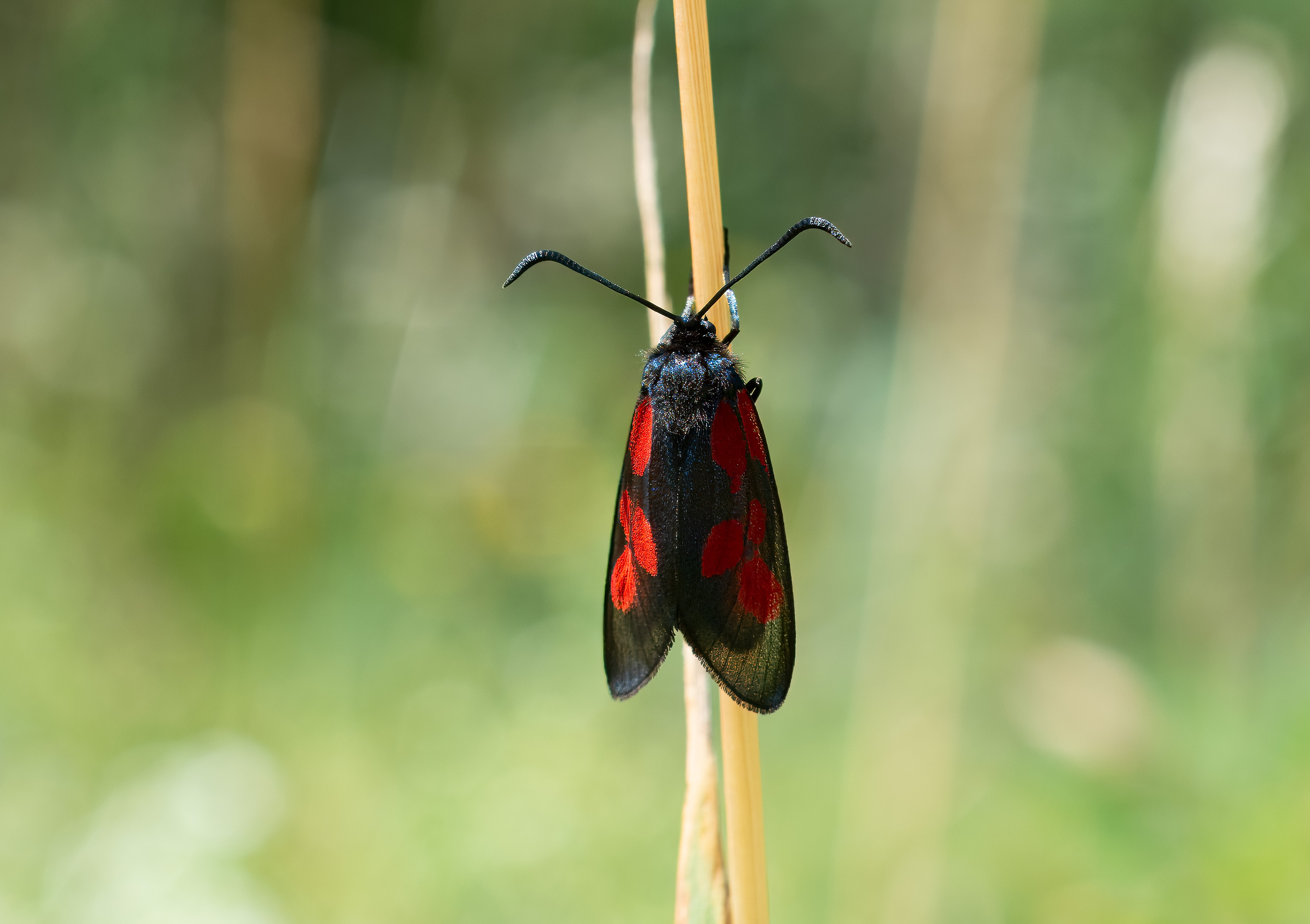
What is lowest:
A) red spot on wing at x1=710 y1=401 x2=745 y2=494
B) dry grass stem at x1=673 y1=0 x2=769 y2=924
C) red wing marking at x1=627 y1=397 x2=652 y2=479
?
dry grass stem at x1=673 y1=0 x2=769 y2=924

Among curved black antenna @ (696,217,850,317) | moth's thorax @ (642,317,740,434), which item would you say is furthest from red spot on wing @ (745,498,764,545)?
curved black antenna @ (696,217,850,317)

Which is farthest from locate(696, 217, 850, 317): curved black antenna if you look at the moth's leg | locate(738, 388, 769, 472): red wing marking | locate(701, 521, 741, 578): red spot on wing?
locate(701, 521, 741, 578): red spot on wing

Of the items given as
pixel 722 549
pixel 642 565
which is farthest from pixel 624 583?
pixel 722 549

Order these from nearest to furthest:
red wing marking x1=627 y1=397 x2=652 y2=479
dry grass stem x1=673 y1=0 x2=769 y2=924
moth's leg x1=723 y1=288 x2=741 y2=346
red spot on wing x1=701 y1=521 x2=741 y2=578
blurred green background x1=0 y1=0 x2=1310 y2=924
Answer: dry grass stem x1=673 y1=0 x2=769 y2=924
moth's leg x1=723 y1=288 x2=741 y2=346
red spot on wing x1=701 y1=521 x2=741 y2=578
red wing marking x1=627 y1=397 x2=652 y2=479
blurred green background x1=0 y1=0 x2=1310 y2=924

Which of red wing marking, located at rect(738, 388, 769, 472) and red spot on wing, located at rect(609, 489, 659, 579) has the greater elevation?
red wing marking, located at rect(738, 388, 769, 472)

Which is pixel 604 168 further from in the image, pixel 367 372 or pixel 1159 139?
pixel 1159 139

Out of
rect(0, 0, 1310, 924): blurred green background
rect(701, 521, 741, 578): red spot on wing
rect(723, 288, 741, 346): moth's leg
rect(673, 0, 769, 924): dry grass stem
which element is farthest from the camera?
rect(0, 0, 1310, 924): blurred green background

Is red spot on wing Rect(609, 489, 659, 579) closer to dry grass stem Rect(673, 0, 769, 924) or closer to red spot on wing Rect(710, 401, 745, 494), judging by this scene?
red spot on wing Rect(710, 401, 745, 494)

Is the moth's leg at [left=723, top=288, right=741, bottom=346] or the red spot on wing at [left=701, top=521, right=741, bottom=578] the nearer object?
the moth's leg at [left=723, top=288, right=741, bottom=346]
